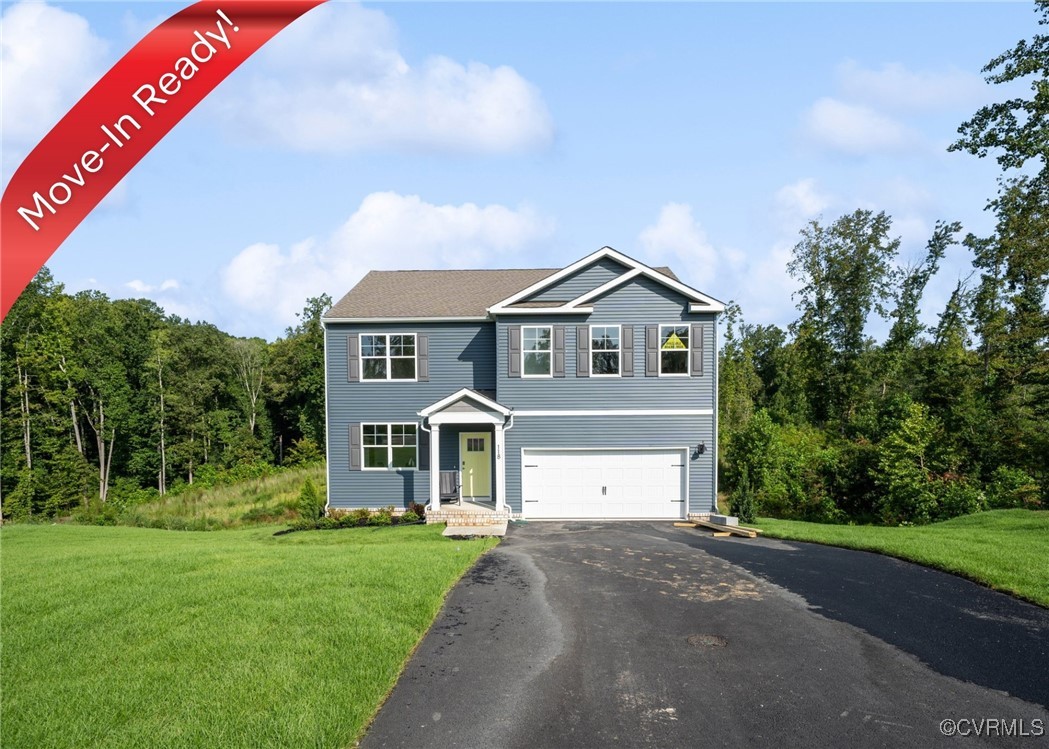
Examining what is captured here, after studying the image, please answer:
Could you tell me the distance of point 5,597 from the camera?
349 inches

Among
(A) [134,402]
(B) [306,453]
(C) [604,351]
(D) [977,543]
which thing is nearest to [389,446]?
(C) [604,351]

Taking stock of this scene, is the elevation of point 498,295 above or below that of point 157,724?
above

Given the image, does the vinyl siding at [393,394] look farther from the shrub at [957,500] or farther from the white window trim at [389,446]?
the shrub at [957,500]

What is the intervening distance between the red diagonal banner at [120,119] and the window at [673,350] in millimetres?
16057

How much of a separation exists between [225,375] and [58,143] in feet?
152

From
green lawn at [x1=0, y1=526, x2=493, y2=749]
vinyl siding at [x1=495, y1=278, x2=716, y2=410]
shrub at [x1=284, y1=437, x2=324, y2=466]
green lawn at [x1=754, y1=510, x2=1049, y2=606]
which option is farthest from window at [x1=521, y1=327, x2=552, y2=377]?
shrub at [x1=284, y1=437, x2=324, y2=466]

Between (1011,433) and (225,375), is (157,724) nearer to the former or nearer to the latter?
(1011,433)

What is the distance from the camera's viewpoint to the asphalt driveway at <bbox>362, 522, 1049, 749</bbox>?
5.41 metres

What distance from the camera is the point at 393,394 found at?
769 inches

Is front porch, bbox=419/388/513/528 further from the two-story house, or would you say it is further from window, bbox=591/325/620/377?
window, bbox=591/325/620/377

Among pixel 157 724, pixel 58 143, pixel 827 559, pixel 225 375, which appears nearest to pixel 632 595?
pixel 827 559

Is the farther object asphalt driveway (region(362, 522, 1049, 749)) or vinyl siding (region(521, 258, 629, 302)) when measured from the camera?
vinyl siding (region(521, 258, 629, 302))

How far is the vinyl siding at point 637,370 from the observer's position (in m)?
18.4

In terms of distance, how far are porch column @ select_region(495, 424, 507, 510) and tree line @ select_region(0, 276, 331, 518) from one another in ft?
80.1
